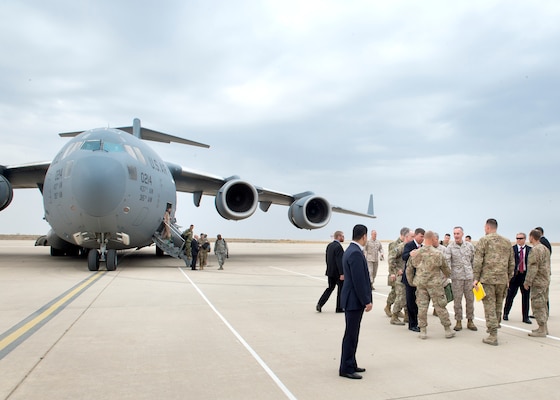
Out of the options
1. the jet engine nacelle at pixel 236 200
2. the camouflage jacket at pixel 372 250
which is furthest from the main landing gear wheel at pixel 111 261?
the camouflage jacket at pixel 372 250

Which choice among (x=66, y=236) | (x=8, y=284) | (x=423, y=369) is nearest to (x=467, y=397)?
(x=423, y=369)

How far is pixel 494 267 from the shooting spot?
5930 millimetres

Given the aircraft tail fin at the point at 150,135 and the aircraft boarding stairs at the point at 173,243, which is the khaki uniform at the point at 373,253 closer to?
the aircraft boarding stairs at the point at 173,243

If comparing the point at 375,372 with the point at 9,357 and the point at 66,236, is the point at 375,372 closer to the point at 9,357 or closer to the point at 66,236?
the point at 9,357

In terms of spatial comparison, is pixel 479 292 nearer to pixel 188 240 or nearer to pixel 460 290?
pixel 460 290

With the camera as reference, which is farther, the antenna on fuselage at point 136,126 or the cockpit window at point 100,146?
the antenna on fuselage at point 136,126

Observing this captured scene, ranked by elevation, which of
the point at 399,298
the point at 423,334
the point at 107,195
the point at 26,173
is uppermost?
the point at 26,173

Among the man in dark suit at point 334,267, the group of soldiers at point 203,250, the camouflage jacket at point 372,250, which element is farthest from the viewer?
the group of soldiers at point 203,250

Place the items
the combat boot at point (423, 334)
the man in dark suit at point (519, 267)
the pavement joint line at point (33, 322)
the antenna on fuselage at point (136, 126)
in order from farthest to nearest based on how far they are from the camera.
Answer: the antenna on fuselage at point (136, 126) → the man in dark suit at point (519, 267) → the combat boot at point (423, 334) → the pavement joint line at point (33, 322)

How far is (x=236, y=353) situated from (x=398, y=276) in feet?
10.2

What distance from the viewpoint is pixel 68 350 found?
4.77 meters

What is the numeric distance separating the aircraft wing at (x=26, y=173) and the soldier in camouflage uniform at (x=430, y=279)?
1595 centimetres

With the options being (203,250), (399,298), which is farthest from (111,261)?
(399,298)

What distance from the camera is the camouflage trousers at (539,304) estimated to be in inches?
230
